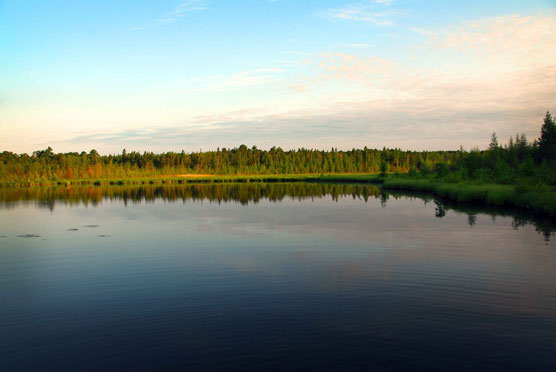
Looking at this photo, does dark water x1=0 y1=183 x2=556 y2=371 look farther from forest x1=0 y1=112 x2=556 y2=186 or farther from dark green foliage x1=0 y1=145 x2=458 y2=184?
dark green foliage x1=0 y1=145 x2=458 y2=184

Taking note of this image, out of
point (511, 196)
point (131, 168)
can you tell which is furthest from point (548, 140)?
point (131, 168)

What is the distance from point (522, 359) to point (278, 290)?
7.85 m

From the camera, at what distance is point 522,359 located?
9336 mm

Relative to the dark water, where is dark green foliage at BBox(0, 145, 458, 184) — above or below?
above

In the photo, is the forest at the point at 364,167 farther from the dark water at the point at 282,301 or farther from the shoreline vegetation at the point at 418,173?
the dark water at the point at 282,301

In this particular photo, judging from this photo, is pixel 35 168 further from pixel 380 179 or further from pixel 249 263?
pixel 249 263

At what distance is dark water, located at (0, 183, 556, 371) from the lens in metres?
9.73

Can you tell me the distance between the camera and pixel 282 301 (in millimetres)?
13562

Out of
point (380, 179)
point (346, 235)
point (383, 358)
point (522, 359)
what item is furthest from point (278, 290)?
point (380, 179)

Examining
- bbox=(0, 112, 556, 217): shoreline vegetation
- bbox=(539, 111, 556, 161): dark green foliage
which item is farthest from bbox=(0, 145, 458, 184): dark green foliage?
bbox=(539, 111, 556, 161): dark green foliage

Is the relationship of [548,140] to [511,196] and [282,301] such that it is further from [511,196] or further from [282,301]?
[282,301]

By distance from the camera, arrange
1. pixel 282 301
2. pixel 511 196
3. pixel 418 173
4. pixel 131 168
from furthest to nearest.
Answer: pixel 131 168
pixel 418 173
pixel 511 196
pixel 282 301

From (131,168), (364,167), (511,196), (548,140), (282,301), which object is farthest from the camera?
(364,167)

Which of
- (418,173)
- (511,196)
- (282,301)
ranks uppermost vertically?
(418,173)
